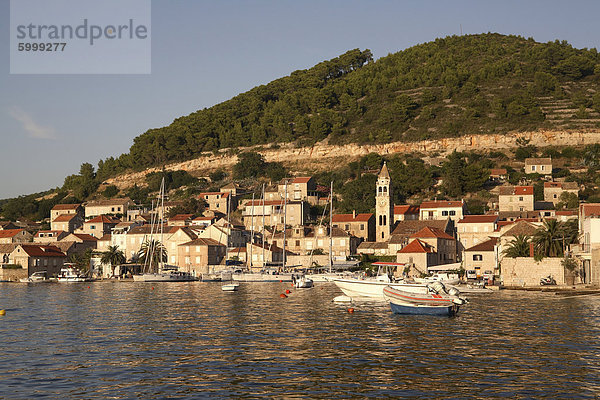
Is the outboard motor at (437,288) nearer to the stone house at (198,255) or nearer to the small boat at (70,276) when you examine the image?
the stone house at (198,255)

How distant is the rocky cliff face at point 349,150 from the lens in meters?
134

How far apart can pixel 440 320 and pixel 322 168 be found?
113 metres

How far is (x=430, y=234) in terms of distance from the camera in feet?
284

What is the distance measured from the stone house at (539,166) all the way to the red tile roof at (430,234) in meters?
35.9

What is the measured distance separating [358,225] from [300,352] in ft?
248

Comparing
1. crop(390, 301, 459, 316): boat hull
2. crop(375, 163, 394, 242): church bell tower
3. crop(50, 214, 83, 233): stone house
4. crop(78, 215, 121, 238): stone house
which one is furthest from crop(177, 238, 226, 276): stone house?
crop(390, 301, 459, 316): boat hull

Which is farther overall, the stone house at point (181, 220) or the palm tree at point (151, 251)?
→ the stone house at point (181, 220)

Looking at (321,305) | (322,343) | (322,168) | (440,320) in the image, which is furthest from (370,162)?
(322,343)

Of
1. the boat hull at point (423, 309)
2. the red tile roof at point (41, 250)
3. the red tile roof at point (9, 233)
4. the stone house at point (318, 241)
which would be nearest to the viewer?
the boat hull at point (423, 309)

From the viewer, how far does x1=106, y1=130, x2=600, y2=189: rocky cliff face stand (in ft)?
440

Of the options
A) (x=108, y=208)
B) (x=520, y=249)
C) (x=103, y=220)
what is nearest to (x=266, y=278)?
(x=520, y=249)

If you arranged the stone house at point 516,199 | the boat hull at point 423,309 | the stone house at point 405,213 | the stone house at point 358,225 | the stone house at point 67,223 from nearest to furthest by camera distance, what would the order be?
the boat hull at point 423,309 < the stone house at point 516,199 < the stone house at point 358,225 < the stone house at point 405,213 < the stone house at point 67,223

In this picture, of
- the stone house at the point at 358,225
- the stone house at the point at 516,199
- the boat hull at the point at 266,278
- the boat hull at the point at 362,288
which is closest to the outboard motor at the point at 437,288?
the boat hull at the point at 362,288

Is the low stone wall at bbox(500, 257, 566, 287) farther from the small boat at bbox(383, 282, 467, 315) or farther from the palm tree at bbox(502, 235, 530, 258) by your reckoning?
the small boat at bbox(383, 282, 467, 315)
